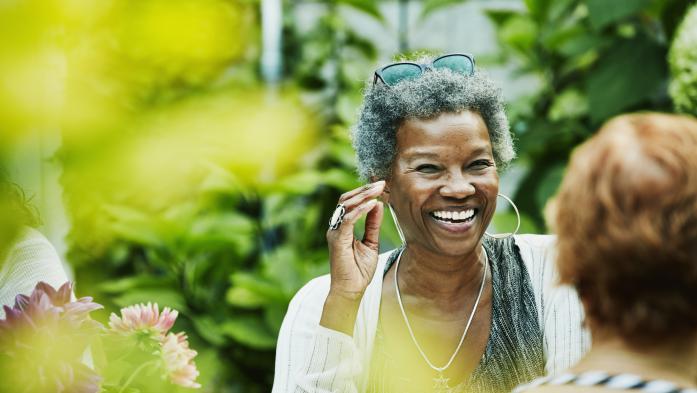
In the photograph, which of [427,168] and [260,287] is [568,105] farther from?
[427,168]

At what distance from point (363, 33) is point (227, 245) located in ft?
5.38

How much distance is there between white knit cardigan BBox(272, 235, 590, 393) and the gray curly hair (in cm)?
28

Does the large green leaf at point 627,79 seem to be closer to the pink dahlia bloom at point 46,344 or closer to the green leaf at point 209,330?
the green leaf at point 209,330

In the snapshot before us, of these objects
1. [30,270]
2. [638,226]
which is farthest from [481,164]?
[30,270]

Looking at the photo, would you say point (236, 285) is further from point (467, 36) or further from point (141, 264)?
point (467, 36)

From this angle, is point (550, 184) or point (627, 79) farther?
point (550, 184)

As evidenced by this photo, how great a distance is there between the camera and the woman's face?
2018 mm

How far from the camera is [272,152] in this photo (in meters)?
3.92

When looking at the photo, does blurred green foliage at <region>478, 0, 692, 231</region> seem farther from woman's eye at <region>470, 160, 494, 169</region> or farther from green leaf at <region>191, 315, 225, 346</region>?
green leaf at <region>191, 315, 225, 346</region>

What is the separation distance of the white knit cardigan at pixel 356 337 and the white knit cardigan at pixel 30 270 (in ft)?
1.87

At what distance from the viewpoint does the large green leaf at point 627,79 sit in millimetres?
3020

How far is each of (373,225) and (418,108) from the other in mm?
331

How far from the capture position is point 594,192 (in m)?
1.13

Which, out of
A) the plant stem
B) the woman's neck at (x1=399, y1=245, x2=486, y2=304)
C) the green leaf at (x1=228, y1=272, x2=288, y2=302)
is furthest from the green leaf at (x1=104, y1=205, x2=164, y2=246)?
the plant stem
